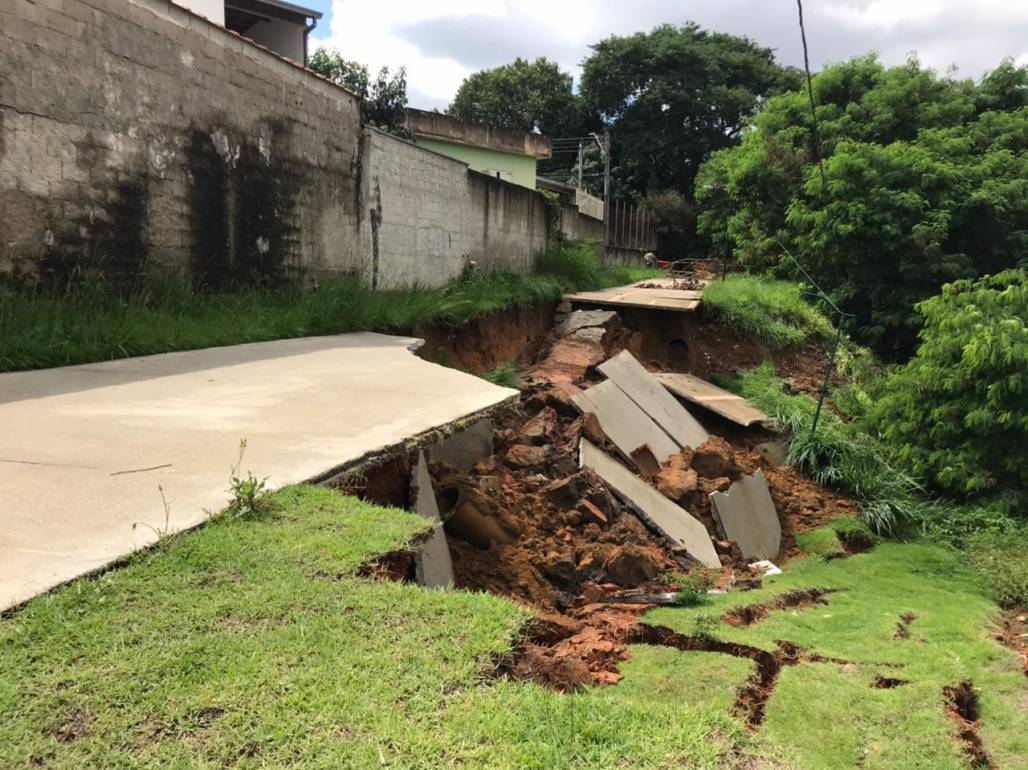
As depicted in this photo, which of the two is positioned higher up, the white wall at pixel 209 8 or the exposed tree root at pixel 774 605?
Result: the white wall at pixel 209 8

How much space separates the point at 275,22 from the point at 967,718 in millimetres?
15202

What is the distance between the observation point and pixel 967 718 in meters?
3.01

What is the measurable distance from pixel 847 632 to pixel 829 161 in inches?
461

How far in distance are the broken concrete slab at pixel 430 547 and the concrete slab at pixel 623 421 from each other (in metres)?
3.05

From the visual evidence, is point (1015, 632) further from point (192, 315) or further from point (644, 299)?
point (644, 299)

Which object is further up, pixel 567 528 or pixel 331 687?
pixel 331 687

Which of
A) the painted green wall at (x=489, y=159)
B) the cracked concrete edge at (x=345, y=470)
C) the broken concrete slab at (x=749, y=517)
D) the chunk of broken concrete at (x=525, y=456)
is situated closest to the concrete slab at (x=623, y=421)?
the broken concrete slab at (x=749, y=517)

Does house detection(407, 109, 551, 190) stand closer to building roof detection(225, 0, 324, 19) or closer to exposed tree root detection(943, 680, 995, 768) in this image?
building roof detection(225, 0, 324, 19)

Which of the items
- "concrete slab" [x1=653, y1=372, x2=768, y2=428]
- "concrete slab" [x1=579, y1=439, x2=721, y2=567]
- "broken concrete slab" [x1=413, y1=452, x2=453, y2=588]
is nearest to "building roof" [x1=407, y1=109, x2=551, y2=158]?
"concrete slab" [x1=653, y1=372, x2=768, y2=428]

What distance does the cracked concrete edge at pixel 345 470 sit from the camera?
1.99 metres

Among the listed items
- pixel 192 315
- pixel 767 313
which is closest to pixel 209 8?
pixel 192 315

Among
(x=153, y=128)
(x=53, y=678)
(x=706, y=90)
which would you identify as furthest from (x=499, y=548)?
(x=706, y=90)

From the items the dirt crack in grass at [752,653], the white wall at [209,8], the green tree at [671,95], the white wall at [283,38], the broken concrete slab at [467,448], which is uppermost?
the green tree at [671,95]

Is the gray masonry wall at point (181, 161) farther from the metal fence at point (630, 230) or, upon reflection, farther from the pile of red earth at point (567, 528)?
the metal fence at point (630, 230)
